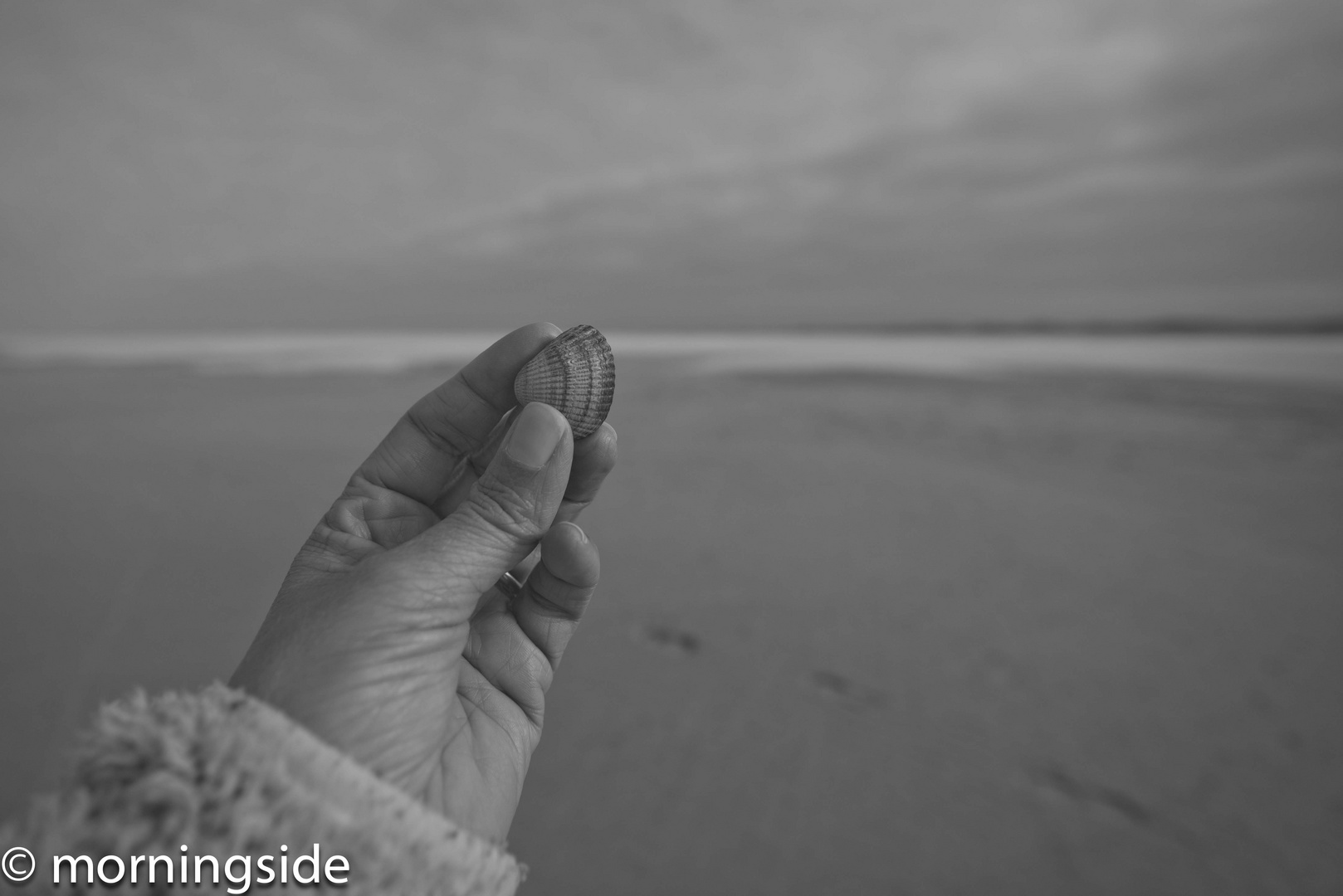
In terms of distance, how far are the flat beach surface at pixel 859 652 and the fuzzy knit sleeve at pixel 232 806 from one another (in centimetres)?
139

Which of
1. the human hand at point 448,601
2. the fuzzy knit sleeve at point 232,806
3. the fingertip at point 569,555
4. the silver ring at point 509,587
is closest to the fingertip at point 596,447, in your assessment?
the human hand at point 448,601

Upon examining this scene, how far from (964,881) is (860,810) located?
1.51ft

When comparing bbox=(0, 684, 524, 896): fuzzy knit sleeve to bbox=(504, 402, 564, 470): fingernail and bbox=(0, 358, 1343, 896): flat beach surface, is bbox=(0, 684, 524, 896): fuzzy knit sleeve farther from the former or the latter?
bbox=(0, 358, 1343, 896): flat beach surface

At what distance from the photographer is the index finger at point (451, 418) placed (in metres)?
2.43

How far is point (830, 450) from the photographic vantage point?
9445 millimetres

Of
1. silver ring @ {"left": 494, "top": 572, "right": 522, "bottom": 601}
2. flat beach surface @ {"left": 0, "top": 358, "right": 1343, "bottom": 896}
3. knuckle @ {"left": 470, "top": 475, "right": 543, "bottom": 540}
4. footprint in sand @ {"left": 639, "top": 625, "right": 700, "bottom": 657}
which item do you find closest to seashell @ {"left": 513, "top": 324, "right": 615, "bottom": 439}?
knuckle @ {"left": 470, "top": 475, "right": 543, "bottom": 540}

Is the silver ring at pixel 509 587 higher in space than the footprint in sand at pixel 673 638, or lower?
higher

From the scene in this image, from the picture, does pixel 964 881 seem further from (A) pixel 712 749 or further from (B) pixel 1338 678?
(B) pixel 1338 678

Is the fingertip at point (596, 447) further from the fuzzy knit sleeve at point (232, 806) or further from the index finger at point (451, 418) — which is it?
the fuzzy knit sleeve at point (232, 806)

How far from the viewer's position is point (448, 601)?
68.1 inches

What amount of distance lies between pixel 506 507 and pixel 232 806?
93 cm

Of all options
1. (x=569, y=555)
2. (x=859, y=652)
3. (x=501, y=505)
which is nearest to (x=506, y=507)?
(x=501, y=505)

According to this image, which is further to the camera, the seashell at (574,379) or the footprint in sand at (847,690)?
the footprint in sand at (847,690)

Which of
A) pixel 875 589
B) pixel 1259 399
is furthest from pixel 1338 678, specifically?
pixel 1259 399
